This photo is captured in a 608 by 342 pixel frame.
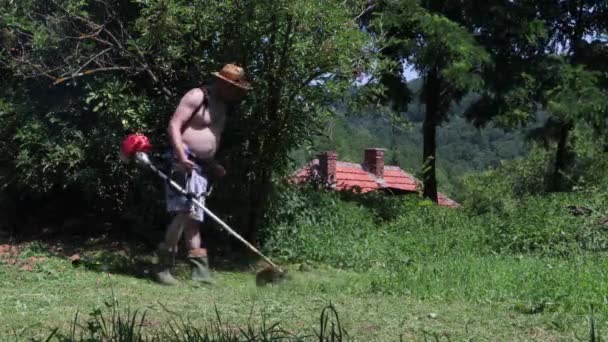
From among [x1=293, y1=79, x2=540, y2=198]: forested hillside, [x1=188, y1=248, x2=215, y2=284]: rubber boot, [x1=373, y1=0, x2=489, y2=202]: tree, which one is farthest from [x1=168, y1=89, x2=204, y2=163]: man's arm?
[x1=373, y1=0, x2=489, y2=202]: tree

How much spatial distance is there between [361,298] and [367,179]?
22001 mm

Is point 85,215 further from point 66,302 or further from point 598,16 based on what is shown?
point 598,16

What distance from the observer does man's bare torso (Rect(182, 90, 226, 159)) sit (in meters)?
7.10

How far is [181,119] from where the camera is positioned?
7.00 metres

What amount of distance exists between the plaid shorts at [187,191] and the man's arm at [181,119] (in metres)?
0.18

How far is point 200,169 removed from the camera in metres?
7.14

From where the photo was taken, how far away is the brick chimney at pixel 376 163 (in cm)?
3244

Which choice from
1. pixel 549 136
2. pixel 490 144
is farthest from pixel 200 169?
pixel 490 144

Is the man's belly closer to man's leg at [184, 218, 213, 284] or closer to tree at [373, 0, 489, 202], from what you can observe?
man's leg at [184, 218, 213, 284]

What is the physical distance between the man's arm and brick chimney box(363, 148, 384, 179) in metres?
25.4

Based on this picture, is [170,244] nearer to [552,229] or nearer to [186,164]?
[186,164]

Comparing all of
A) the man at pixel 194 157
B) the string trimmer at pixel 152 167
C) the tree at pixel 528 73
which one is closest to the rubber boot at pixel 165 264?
the man at pixel 194 157

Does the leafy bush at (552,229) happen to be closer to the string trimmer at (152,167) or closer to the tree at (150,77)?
the tree at (150,77)

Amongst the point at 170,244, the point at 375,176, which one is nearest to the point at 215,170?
the point at 170,244
